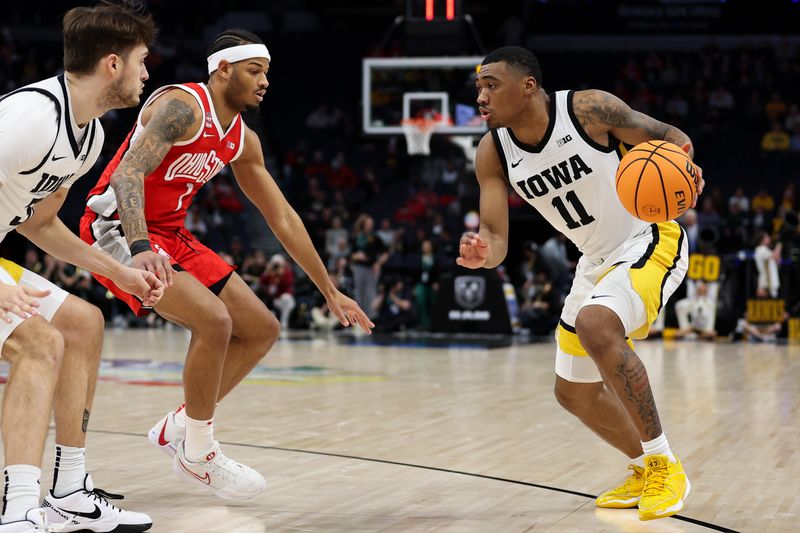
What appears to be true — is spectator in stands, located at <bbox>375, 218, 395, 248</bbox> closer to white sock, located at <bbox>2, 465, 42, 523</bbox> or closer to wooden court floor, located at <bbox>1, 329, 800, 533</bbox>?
wooden court floor, located at <bbox>1, 329, 800, 533</bbox>

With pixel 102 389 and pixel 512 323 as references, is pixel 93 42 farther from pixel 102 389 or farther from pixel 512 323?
pixel 512 323

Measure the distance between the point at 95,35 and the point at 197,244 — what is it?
144cm

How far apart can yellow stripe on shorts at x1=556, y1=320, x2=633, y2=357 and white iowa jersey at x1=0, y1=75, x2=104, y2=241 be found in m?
2.29

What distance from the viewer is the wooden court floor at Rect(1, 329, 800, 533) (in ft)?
14.9

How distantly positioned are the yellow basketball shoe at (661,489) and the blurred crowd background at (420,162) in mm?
11242

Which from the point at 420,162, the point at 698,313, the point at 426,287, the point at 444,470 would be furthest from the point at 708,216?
the point at 444,470

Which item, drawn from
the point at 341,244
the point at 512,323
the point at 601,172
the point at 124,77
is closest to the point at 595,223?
the point at 601,172

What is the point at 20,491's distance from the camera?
357cm

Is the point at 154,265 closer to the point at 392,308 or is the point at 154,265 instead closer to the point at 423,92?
the point at 423,92

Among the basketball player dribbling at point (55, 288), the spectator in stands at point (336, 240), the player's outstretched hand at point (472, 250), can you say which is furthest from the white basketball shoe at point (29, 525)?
the spectator in stands at point (336, 240)

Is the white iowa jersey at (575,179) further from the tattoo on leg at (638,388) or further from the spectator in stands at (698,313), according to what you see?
the spectator in stands at (698,313)

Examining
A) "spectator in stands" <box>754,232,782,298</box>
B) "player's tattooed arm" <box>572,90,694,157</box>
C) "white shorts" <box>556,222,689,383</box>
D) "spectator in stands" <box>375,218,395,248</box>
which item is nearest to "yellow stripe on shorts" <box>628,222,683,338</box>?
"white shorts" <box>556,222,689,383</box>

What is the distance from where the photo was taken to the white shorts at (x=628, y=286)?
471 centimetres

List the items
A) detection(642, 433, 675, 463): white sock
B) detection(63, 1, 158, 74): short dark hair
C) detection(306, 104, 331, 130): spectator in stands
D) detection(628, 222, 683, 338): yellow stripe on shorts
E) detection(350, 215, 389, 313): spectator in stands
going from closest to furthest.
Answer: detection(63, 1, 158, 74): short dark hair
detection(642, 433, 675, 463): white sock
detection(628, 222, 683, 338): yellow stripe on shorts
detection(350, 215, 389, 313): spectator in stands
detection(306, 104, 331, 130): spectator in stands
